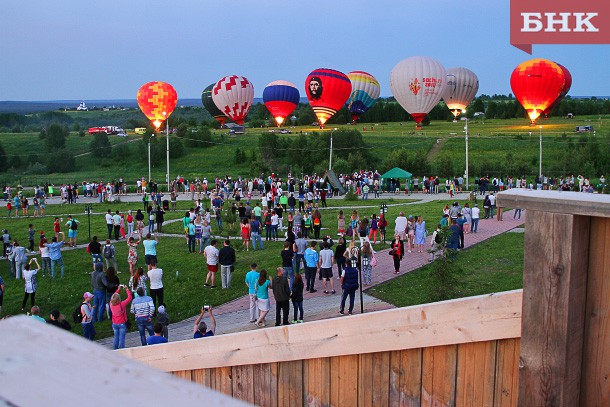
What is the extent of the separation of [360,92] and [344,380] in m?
58.7

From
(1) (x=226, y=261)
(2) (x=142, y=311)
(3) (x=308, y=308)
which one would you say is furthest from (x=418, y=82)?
(2) (x=142, y=311)

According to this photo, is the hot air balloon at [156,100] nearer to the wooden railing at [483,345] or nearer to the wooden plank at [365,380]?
the wooden railing at [483,345]

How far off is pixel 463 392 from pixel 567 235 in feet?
2.79

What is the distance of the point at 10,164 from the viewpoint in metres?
75.9

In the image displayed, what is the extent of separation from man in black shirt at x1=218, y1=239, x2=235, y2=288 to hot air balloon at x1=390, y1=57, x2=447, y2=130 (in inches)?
1492

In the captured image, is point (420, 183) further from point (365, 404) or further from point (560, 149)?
point (365, 404)

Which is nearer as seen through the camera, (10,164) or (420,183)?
(420,183)

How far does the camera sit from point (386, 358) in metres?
3.35

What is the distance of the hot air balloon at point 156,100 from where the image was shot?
53281 mm

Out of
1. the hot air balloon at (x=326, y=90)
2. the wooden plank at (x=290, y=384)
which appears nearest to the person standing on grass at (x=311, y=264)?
the wooden plank at (x=290, y=384)

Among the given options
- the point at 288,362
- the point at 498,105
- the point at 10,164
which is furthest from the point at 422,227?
the point at 498,105

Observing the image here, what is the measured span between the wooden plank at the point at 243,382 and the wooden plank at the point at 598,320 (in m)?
1.80

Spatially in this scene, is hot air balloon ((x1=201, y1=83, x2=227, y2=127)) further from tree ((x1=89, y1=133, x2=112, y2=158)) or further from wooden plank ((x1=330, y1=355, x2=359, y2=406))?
wooden plank ((x1=330, y1=355, x2=359, y2=406))

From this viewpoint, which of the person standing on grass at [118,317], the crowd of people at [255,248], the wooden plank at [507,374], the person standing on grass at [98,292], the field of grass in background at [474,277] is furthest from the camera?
the field of grass in background at [474,277]
